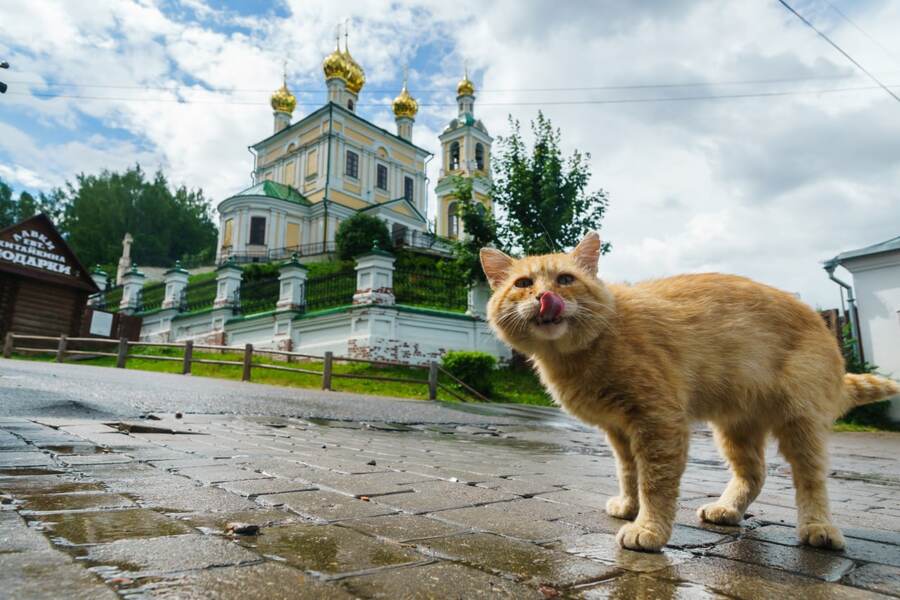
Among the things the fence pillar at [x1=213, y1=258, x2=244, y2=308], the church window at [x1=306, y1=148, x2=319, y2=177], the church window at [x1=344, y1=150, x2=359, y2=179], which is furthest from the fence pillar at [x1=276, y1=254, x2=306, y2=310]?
the church window at [x1=344, y1=150, x2=359, y2=179]

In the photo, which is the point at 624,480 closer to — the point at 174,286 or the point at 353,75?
the point at 174,286

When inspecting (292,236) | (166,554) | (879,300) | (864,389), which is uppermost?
(292,236)

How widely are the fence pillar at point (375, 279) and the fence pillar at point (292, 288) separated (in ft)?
9.91

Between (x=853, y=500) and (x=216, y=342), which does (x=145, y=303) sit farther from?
(x=853, y=500)

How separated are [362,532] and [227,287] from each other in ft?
75.5

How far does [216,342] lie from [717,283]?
22763mm

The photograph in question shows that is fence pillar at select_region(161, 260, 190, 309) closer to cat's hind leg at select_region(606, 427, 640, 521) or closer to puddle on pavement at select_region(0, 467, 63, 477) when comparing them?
puddle on pavement at select_region(0, 467, 63, 477)

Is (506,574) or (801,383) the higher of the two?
(801,383)

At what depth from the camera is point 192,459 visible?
3.44 meters

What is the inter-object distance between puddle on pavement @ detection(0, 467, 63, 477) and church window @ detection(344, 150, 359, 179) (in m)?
41.4

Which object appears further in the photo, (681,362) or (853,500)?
(853,500)

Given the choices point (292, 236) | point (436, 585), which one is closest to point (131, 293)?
point (292, 236)

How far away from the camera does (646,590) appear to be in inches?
59.2

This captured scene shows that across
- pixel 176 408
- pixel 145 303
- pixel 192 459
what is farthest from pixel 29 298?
pixel 192 459
